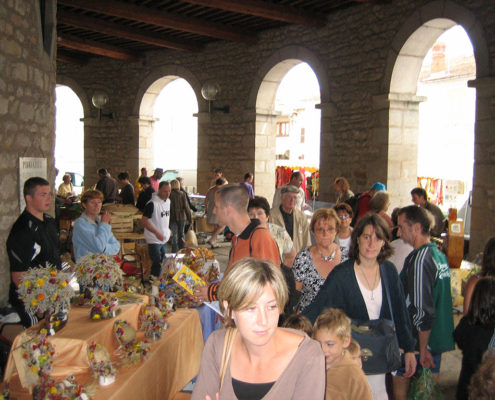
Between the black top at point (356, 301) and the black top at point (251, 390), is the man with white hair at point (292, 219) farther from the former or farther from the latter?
the black top at point (251, 390)

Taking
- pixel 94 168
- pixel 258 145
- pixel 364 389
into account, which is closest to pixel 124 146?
pixel 94 168

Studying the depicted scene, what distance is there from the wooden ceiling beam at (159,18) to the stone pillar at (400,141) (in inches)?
153

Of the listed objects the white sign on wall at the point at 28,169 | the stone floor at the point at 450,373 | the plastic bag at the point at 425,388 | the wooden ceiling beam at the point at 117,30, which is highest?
the wooden ceiling beam at the point at 117,30

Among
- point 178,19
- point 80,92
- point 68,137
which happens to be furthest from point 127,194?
point 68,137

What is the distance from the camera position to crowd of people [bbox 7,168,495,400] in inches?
62.0

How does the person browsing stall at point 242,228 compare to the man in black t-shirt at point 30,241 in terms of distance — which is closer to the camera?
the person browsing stall at point 242,228

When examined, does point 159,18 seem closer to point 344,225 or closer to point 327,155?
point 327,155

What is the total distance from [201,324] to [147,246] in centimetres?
266

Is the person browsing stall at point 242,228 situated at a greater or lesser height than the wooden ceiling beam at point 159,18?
lesser

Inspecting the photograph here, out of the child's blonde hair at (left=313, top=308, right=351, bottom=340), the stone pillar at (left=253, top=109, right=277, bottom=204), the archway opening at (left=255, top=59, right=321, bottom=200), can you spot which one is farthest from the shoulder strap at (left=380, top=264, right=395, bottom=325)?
the archway opening at (left=255, top=59, right=321, bottom=200)

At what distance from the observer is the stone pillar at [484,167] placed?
20.6 ft

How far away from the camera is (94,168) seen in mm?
14320

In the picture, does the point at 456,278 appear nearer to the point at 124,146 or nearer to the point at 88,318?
the point at 88,318

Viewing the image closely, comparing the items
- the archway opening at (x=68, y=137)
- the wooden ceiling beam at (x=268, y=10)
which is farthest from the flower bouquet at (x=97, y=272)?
the archway opening at (x=68, y=137)
